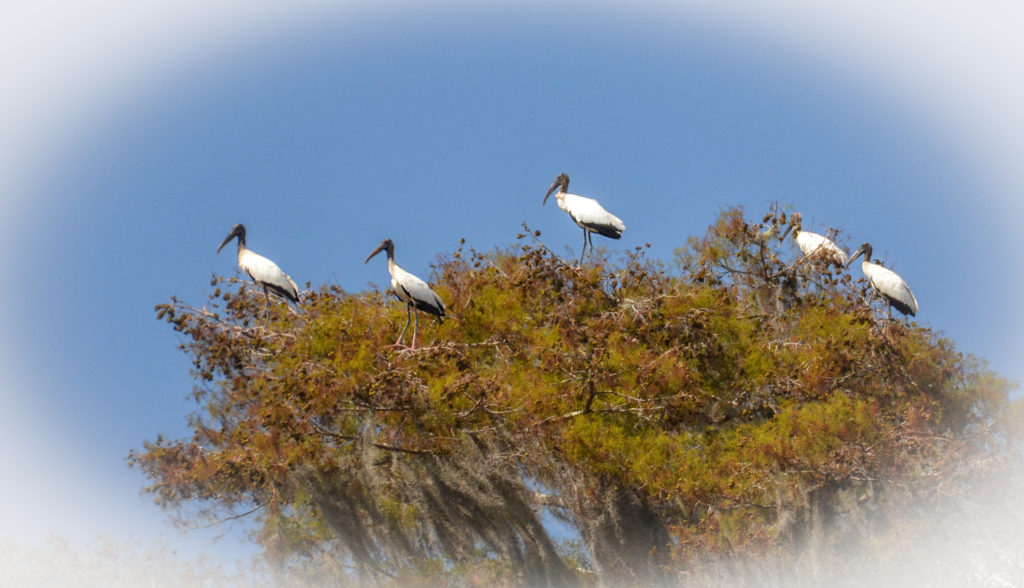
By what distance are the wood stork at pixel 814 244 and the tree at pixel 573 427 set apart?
0.14 m

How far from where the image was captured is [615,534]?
9648mm

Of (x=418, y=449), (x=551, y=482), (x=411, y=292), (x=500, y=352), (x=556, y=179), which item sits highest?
(x=556, y=179)

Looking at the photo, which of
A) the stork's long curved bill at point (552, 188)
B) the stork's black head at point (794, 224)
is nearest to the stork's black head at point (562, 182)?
the stork's long curved bill at point (552, 188)

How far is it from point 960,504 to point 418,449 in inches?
219

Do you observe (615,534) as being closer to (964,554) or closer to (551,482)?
(551,482)

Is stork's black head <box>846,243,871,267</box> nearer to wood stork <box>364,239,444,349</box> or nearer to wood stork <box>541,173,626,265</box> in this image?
wood stork <box>541,173,626,265</box>

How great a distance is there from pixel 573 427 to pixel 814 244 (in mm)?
4162

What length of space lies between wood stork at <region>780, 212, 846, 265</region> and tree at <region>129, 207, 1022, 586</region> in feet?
0.46

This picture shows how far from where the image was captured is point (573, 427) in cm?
988

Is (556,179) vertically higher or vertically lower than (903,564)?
higher

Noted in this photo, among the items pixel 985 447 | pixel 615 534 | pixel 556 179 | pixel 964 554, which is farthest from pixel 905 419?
pixel 556 179

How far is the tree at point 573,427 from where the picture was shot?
372 inches

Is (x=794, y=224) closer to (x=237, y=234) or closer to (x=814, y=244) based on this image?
(x=814, y=244)

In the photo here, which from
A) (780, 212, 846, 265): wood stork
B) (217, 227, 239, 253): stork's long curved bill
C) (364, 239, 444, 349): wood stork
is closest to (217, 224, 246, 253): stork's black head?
(217, 227, 239, 253): stork's long curved bill
